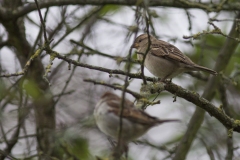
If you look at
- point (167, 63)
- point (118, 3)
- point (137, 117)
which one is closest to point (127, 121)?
point (137, 117)

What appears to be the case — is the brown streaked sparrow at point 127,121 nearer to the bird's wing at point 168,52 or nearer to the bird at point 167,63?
the bird at point 167,63

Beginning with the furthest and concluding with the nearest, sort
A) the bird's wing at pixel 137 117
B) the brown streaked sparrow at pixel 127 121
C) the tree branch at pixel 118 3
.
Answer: the tree branch at pixel 118 3 → the bird's wing at pixel 137 117 → the brown streaked sparrow at pixel 127 121

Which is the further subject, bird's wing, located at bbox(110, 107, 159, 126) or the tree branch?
the tree branch

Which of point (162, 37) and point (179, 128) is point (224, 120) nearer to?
point (162, 37)

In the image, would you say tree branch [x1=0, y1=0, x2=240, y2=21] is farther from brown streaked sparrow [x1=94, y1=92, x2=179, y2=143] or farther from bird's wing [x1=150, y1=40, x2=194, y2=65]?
brown streaked sparrow [x1=94, y1=92, x2=179, y2=143]

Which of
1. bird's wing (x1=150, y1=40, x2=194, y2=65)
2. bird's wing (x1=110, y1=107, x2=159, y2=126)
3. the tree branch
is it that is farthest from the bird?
the tree branch

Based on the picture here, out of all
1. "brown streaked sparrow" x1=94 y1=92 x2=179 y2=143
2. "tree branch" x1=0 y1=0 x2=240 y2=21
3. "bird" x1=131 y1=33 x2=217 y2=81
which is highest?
"tree branch" x1=0 y1=0 x2=240 y2=21

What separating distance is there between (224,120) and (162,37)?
122 inches

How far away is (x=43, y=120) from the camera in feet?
24.4

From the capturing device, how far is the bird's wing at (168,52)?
588 centimetres

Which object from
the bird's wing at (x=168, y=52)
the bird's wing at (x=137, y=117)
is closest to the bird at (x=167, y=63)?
the bird's wing at (x=168, y=52)

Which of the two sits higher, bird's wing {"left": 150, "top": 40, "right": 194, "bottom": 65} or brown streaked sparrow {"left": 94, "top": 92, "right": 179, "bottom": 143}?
→ bird's wing {"left": 150, "top": 40, "right": 194, "bottom": 65}

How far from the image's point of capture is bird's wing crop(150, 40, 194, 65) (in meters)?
5.88

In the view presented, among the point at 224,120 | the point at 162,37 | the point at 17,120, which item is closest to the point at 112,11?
the point at 162,37
